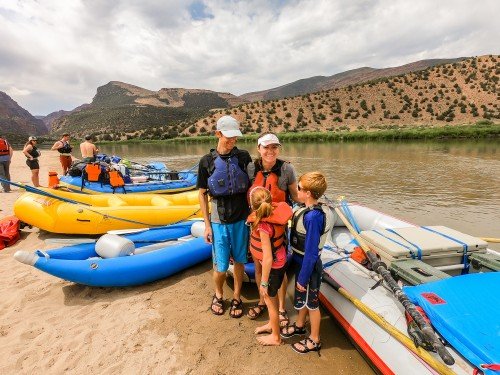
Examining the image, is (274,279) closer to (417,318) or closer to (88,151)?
(417,318)

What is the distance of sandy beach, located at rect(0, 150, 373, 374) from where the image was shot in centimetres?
272

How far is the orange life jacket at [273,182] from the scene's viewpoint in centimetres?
284

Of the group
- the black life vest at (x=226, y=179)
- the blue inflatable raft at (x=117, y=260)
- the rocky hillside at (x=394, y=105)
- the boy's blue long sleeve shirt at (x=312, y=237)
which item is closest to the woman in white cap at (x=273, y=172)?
the black life vest at (x=226, y=179)

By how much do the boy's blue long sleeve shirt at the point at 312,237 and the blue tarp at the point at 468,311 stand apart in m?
0.83

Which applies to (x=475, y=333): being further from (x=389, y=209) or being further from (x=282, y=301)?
(x=389, y=209)

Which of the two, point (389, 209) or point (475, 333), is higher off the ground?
point (475, 333)

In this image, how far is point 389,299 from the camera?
8.93 ft

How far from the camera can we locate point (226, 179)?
2.97 metres

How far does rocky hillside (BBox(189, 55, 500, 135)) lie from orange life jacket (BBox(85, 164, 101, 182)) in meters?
35.3

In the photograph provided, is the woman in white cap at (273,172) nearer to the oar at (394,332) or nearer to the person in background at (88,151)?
the oar at (394,332)

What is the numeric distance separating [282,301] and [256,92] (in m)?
176

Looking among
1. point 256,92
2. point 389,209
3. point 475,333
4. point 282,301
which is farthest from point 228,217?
point 256,92

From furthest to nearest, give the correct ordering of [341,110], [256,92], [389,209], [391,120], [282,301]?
[256,92] < [341,110] < [391,120] < [389,209] < [282,301]

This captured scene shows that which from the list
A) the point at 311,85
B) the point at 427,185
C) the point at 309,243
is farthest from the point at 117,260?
the point at 311,85
